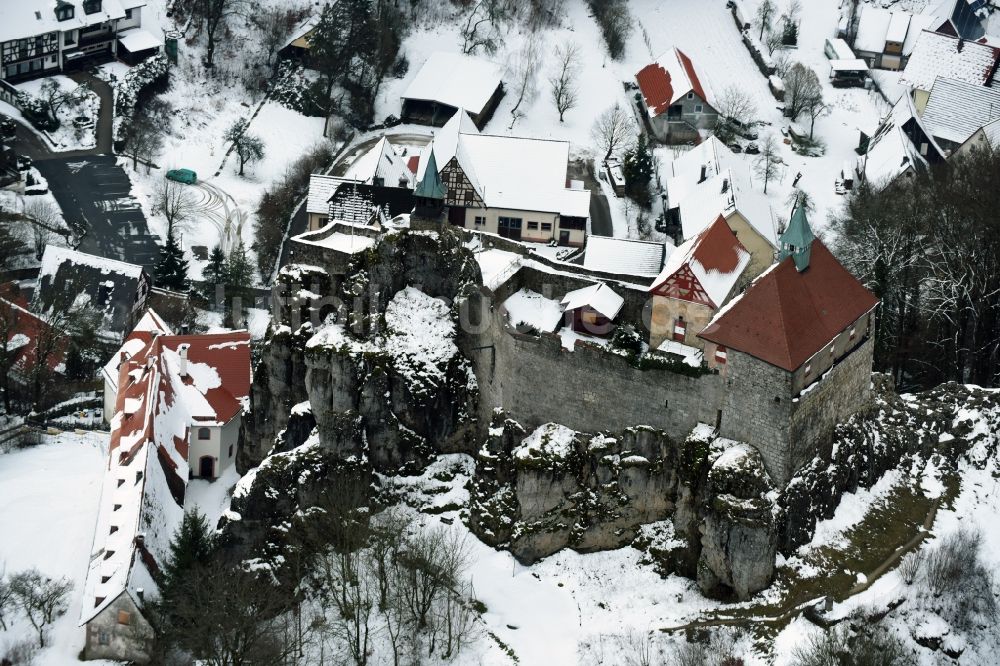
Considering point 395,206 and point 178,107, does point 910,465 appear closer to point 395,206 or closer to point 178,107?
point 395,206

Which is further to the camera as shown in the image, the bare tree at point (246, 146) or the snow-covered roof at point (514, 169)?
the bare tree at point (246, 146)

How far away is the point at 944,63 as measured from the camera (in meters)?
131

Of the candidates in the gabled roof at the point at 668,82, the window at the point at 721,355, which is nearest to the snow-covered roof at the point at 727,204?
the gabled roof at the point at 668,82

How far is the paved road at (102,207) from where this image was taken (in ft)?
378

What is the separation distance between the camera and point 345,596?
248 feet

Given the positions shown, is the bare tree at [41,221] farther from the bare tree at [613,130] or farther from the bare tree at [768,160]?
the bare tree at [768,160]

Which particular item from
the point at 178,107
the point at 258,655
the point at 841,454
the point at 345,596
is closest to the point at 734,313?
the point at 841,454

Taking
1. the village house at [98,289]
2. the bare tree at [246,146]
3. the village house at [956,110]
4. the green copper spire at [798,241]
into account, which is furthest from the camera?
the bare tree at [246,146]

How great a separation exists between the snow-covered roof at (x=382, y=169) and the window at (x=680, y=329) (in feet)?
123

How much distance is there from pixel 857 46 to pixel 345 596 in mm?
88083

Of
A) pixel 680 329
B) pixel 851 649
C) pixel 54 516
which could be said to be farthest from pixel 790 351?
pixel 54 516

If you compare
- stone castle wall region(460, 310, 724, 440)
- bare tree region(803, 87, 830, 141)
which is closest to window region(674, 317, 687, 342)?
stone castle wall region(460, 310, 724, 440)

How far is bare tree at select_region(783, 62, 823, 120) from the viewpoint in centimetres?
12838

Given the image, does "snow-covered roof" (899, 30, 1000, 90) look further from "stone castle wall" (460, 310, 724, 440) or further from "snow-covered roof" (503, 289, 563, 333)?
"stone castle wall" (460, 310, 724, 440)
